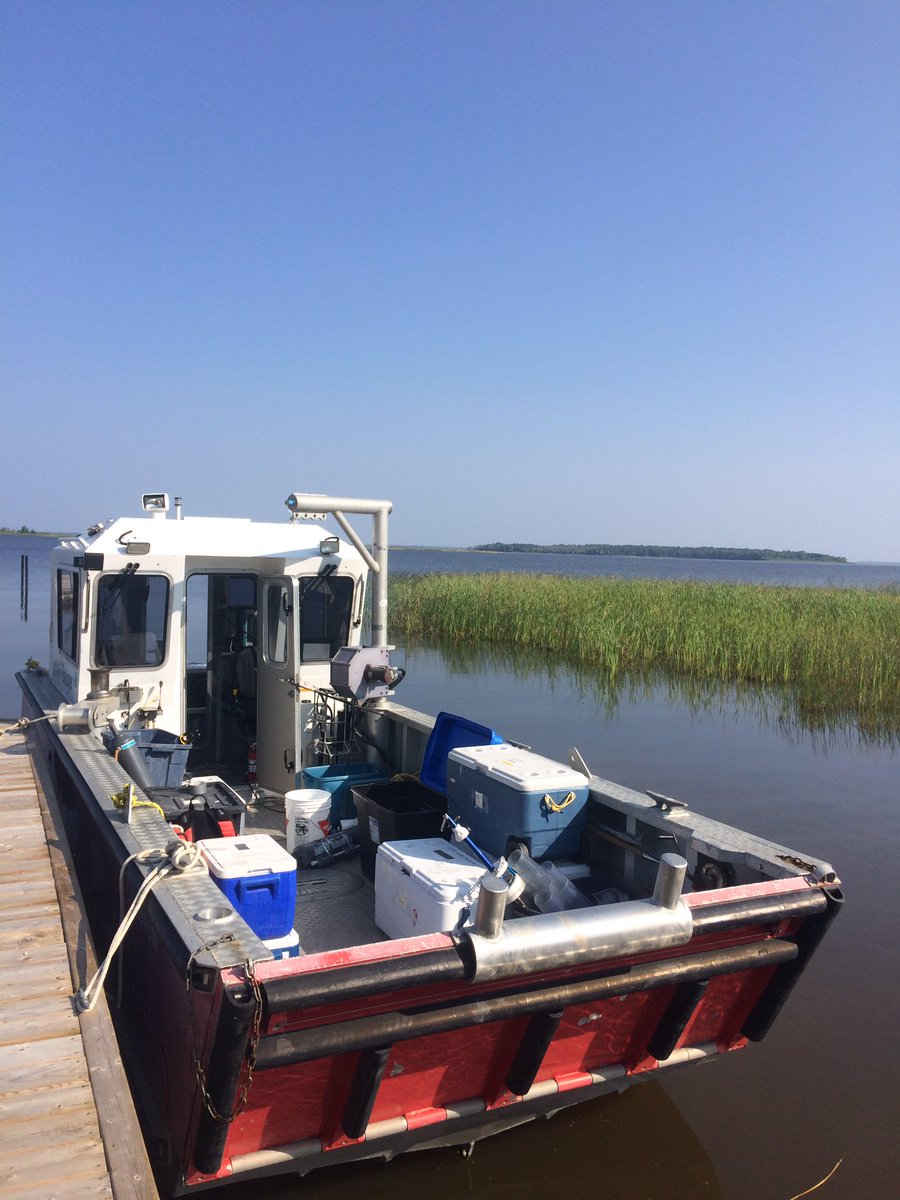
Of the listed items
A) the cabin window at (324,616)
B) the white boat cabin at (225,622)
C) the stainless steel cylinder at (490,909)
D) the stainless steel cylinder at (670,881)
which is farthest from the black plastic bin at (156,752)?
the stainless steel cylinder at (670,881)

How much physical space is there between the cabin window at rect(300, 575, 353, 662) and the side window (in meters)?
0.13

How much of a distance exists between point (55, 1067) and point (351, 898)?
2.19 m

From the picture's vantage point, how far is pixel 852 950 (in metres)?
5.74

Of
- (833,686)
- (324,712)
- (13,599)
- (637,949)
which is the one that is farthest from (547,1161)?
(13,599)

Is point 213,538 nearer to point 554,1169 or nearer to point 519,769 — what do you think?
point 519,769

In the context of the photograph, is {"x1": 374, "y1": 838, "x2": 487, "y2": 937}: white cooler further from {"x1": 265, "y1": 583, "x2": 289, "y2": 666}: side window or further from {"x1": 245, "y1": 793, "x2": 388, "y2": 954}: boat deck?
{"x1": 265, "y1": 583, "x2": 289, "y2": 666}: side window

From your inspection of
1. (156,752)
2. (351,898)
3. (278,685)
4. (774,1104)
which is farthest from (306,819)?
(774,1104)

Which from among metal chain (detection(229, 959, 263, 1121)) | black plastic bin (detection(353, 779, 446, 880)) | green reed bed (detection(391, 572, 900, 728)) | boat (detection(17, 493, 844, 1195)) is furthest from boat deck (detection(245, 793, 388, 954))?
green reed bed (detection(391, 572, 900, 728))

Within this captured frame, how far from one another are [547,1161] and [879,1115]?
65.5 inches

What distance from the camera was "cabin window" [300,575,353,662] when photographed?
6.45 meters

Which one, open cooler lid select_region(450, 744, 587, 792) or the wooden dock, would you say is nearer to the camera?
the wooden dock

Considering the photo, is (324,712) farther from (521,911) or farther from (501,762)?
(521,911)

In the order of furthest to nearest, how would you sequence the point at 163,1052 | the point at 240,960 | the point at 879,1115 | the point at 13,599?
the point at 13,599
the point at 879,1115
the point at 163,1052
the point at 240,960

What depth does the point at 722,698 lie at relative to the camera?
1420 cm
